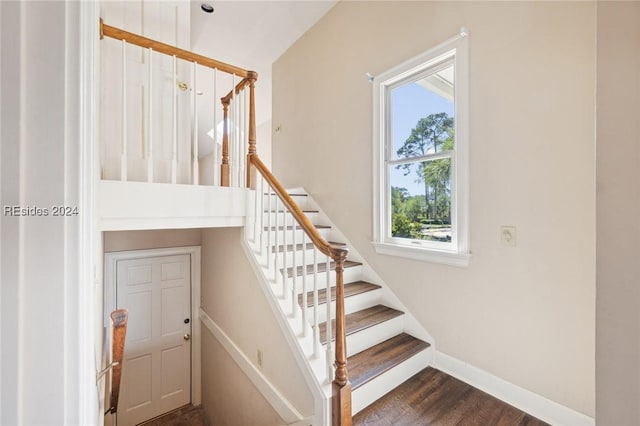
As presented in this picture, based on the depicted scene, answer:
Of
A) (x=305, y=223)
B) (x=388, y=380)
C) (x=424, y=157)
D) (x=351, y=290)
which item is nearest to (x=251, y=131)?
(x=305, y=223)

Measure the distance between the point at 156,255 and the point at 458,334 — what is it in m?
3.30

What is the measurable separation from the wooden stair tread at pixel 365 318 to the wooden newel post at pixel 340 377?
41 cm

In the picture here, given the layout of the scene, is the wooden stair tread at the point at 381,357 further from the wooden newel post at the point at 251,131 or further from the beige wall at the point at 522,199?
the wooden newel post at the point at 251,131

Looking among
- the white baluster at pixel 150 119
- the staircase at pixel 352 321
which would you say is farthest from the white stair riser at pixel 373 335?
the white baluster at pixel 150 119

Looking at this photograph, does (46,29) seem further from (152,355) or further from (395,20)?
(152,355)

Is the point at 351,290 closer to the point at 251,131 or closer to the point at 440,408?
the point at 440,408

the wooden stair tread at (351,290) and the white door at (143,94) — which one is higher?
the white door at (143,94)

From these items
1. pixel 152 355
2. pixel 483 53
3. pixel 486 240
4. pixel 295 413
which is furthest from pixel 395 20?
pixel 152 355

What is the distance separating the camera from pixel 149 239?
11.0ft

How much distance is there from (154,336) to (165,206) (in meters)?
2.26

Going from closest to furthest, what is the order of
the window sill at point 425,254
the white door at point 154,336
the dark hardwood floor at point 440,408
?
the dark hardwood floor at point 440,408, the window sill at point 425,254, the white door at point 154,336

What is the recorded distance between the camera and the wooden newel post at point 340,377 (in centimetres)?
155

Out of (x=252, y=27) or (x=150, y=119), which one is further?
(x=252, y=27)

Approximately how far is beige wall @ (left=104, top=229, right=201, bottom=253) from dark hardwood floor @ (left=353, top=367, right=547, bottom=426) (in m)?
2.81
